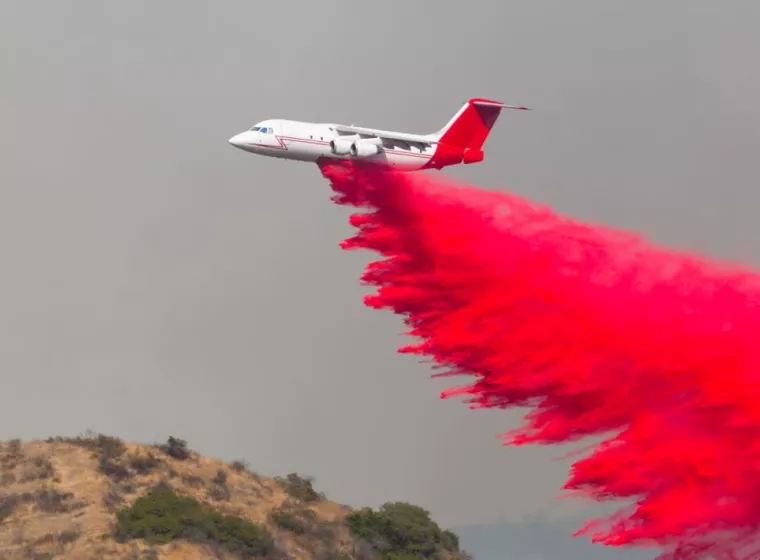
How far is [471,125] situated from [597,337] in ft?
49.6

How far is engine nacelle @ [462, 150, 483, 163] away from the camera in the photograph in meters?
56.0

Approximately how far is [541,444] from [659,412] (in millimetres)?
4205

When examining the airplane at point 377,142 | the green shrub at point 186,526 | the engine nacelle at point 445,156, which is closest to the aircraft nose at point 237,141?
the airplane at point 377,142

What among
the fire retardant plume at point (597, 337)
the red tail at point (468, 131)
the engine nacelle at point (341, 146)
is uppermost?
the red tail at point (468, 131)

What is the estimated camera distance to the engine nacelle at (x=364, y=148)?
50719mm

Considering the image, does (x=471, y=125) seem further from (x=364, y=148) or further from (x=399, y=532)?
(x=399, y=532)

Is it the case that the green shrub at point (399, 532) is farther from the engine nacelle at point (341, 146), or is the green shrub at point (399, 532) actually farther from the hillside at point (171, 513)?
the engine nacelle at point (341, 146)

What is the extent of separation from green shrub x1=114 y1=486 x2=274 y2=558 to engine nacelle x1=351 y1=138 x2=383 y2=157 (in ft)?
67.3

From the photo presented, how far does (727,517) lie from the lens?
3922 centimetres

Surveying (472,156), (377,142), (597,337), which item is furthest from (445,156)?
(597,337)

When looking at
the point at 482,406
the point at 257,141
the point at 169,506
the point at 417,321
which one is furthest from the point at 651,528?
the point at 169,506

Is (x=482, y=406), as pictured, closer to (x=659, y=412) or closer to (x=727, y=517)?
(x=659, y=412)

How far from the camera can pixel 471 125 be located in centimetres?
5647

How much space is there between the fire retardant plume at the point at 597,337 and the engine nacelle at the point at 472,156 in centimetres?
432
